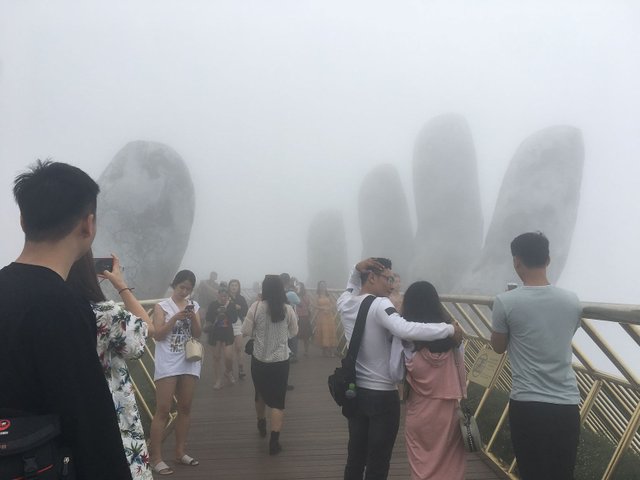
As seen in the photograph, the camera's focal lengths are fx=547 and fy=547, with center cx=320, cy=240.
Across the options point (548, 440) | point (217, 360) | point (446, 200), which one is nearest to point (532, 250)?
point (548, 440)

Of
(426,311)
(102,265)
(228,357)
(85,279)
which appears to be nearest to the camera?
(85,279)

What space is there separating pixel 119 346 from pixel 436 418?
1.63 metres

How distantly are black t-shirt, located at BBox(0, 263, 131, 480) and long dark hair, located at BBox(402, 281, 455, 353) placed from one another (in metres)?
1.73

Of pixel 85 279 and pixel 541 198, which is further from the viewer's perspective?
pixel 541 198

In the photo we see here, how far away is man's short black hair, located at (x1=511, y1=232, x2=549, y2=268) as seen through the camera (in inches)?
88.4

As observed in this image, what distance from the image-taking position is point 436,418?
102 inches

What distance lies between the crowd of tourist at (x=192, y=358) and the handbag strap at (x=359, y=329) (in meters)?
0.02

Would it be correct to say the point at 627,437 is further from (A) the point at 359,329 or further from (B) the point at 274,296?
(B) the point at 274,296

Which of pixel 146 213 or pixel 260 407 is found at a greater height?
pixel 260 407

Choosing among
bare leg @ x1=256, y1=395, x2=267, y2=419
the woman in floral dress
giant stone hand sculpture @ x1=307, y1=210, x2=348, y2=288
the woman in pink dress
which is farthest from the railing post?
giant stone hand sculpture @ x1=307, y1=210, x2=348, y2=288

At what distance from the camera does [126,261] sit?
1859cm

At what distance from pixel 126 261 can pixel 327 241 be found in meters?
21.4

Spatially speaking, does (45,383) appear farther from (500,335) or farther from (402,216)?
(402,216)

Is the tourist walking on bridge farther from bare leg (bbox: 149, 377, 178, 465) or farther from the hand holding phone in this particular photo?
the hand holding phone
